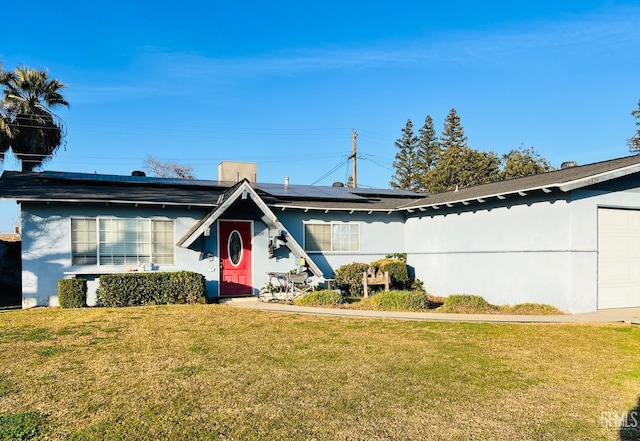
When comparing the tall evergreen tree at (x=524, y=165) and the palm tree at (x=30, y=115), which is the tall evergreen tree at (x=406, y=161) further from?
the palm tree at (x=30, y=115)

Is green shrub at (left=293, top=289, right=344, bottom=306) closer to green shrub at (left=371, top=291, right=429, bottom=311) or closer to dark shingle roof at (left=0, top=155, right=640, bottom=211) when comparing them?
green shrub at (left=371, top=291, right=429, bottom=311)

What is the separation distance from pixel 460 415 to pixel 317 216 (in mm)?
12459

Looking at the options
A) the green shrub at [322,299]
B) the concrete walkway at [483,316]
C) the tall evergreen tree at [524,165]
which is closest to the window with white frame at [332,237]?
the green shrub at [322,299]

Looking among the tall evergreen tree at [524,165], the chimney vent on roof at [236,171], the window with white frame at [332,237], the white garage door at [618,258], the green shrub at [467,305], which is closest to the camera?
the white garage door at [618,258]

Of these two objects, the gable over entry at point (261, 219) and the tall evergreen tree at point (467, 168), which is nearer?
the gable over entry at point (261, 219)

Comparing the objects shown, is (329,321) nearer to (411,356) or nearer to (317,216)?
(411,356)

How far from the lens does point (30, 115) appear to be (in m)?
22.3

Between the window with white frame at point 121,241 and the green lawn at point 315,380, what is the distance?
3.89m

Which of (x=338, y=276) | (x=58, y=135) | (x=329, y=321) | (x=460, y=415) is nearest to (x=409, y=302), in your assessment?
(x=329, y=321)

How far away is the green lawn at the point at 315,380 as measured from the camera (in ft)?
15.3

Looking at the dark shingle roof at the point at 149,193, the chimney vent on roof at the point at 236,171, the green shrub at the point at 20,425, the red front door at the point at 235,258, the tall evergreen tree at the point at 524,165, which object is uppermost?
the tall evergreen tree at the point at 524,165

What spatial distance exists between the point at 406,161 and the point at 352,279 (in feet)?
140

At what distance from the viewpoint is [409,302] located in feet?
41.7

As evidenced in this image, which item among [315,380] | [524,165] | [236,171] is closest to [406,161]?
[524,165]
